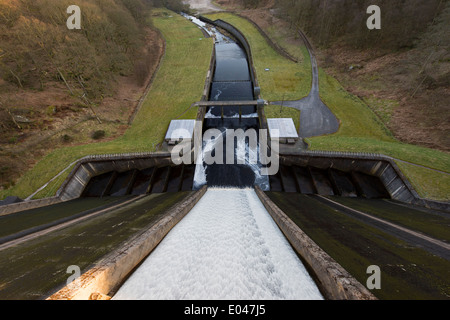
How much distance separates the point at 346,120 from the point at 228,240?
2336 cm

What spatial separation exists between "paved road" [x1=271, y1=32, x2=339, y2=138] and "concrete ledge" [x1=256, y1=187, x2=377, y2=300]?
17.0 metres

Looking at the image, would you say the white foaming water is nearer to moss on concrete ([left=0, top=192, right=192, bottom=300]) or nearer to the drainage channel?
the drainage channel

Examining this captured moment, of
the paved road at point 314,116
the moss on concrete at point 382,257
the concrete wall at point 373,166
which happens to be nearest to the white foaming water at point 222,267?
the moss on concrete at point 382,257

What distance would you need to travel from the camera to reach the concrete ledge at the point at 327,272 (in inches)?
173

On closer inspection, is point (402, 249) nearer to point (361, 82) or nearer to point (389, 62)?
point (361, 82)

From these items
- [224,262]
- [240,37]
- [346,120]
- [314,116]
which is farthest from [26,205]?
[240,37]

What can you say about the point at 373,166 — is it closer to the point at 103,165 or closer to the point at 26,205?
the point at 103,165

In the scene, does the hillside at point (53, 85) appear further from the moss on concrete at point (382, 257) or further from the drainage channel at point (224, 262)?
the moss on concrete at point (382, 257)

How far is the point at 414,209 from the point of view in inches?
472

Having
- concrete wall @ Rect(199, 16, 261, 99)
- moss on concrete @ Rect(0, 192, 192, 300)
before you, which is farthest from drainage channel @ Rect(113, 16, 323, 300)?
concrete wall @ Rect(199, 16, 261, 99)

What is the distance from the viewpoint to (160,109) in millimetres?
27438

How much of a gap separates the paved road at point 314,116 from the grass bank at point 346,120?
85 centimetres

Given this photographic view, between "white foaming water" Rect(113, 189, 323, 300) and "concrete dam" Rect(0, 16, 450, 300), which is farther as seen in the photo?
"white foaming water" Rect(113, 189, 323, 300)

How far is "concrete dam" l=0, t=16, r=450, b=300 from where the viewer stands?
5.17 meters
